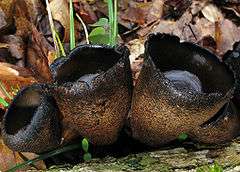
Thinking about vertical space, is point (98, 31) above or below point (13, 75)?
above

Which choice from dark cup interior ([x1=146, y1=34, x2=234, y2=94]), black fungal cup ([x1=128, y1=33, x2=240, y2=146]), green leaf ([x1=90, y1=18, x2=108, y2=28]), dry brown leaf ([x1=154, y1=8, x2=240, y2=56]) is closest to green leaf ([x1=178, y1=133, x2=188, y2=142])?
black fungal cup ([x1=128, y1=33, x2=240, y2=146])

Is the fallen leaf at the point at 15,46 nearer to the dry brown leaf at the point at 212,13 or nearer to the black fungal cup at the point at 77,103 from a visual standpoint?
the black fungal cup at the point at 77,103

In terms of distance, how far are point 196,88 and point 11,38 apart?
5.15 feet

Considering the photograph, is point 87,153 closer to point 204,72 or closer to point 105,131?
point 105,131

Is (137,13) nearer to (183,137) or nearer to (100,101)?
(183,137)

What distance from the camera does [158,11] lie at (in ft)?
11.8

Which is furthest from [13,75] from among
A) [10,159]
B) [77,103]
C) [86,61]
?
[77,103]

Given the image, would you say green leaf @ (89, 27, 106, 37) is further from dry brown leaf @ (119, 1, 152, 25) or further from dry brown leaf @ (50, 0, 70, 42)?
dry brown leaf @ (119, 1, 152, 25)

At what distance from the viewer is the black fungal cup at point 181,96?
2000 millimetres

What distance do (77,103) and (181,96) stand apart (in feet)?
1.57

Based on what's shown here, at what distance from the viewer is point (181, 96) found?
1.97 m

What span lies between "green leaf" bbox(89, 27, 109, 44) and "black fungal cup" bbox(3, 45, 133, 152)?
2.90 ft

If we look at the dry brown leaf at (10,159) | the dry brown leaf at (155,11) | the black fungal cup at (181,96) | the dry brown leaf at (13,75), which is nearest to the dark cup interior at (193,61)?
the black fungal cup at (181,96)

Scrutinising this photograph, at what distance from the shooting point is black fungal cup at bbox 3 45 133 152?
6.78ft
